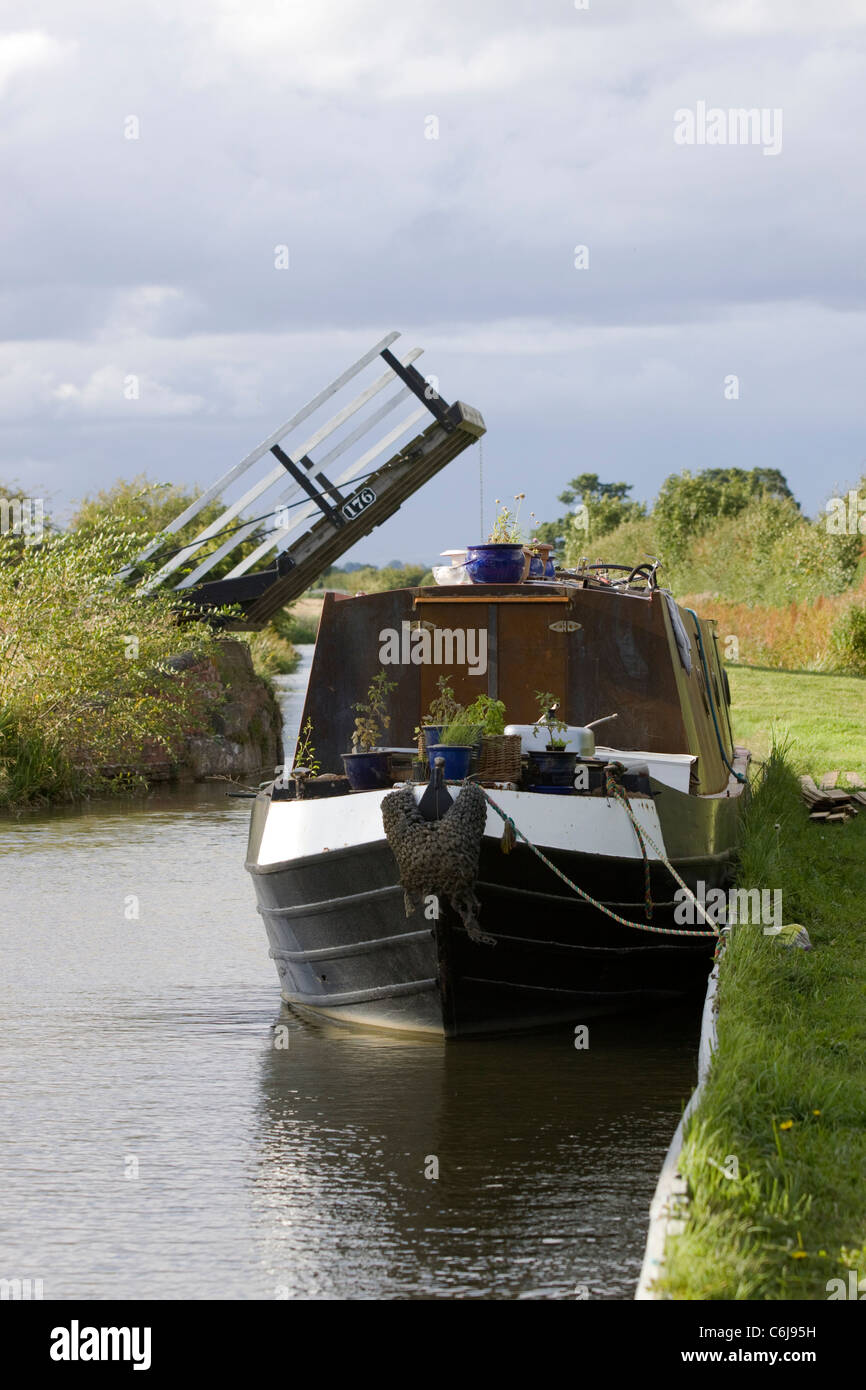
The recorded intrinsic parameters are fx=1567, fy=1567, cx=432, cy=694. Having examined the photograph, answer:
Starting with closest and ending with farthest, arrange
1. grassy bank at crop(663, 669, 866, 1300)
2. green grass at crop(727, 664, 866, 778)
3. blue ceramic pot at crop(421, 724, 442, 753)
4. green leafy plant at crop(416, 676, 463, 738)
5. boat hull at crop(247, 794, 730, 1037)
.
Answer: grassy bank at crop(663, 669, 866, 1300) → boat hull at crop(247, 794, 730, 1037) → blue ceramic pot at crop(421, 724, 442, 753) → green leafy plant at crop(416, 676, 463, 738) → green grass at crop(727, 664, 866, 778)

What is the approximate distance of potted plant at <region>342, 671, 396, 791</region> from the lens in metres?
7.99

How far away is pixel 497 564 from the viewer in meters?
9.38

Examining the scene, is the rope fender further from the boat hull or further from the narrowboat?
the boat hull

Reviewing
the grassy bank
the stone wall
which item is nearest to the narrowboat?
the grassy bank

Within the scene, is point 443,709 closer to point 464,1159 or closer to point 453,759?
point 453,759

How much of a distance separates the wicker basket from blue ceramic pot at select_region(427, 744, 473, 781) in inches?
8.9

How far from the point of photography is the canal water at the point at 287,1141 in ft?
17.3

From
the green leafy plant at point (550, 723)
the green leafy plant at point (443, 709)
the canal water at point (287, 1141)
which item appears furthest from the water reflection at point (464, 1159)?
the green leafy plant at point (443, 709)

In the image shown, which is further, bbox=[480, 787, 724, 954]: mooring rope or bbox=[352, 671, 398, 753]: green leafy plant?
bbox=[352, 671, 398, 753]: green leafy plant

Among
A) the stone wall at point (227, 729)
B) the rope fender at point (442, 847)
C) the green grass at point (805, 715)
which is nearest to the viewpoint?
the rope fender at point (442, 847)

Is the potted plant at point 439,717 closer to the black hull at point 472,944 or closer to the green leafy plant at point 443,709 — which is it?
the green leafy plant at point 443,709

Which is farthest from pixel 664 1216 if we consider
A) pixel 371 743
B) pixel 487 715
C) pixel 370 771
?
pixel 371 743

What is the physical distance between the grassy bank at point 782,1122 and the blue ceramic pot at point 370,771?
1.92 m
